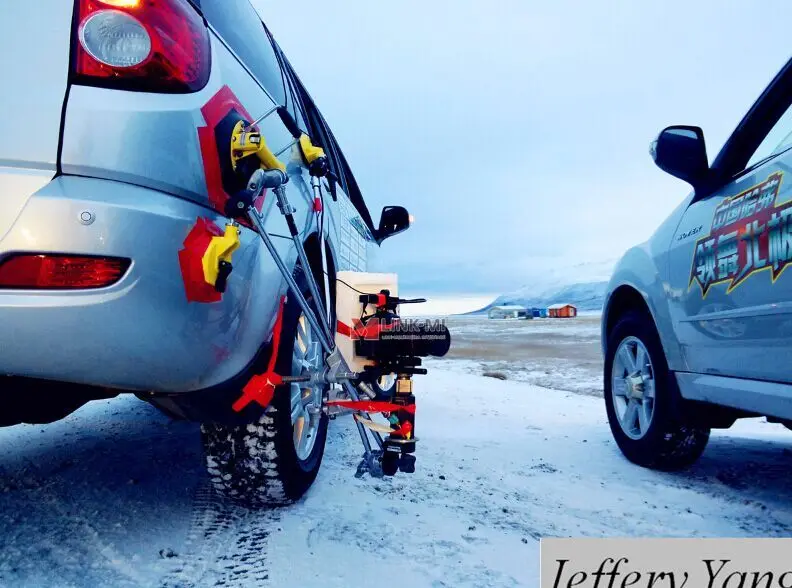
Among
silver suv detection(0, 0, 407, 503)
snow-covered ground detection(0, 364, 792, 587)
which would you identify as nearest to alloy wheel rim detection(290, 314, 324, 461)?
snow-covered ground detection(0, 364, 792, 587)

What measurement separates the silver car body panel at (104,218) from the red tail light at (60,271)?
2 cm

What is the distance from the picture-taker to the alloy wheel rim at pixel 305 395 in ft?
6.06

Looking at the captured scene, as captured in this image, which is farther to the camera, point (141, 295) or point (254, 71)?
point (254, 71)

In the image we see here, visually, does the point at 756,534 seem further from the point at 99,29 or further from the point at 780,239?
the point at 99,29

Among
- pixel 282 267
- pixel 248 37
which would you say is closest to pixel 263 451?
pixel 282 267

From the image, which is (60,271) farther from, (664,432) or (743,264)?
(664,432)

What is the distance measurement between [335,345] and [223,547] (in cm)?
73

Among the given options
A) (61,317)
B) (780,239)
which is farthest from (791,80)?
(61,317)

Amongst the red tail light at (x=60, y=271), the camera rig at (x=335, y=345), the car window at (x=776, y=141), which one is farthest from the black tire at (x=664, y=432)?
the red tail light at (x=60, y=271)

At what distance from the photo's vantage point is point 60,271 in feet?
3.40

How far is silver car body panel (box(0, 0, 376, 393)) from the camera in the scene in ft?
3.36

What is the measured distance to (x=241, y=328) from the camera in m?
1.39

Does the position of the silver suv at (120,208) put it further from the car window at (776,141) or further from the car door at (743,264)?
the car window at (776,141)

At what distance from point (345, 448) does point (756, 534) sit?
1825 millimetres
